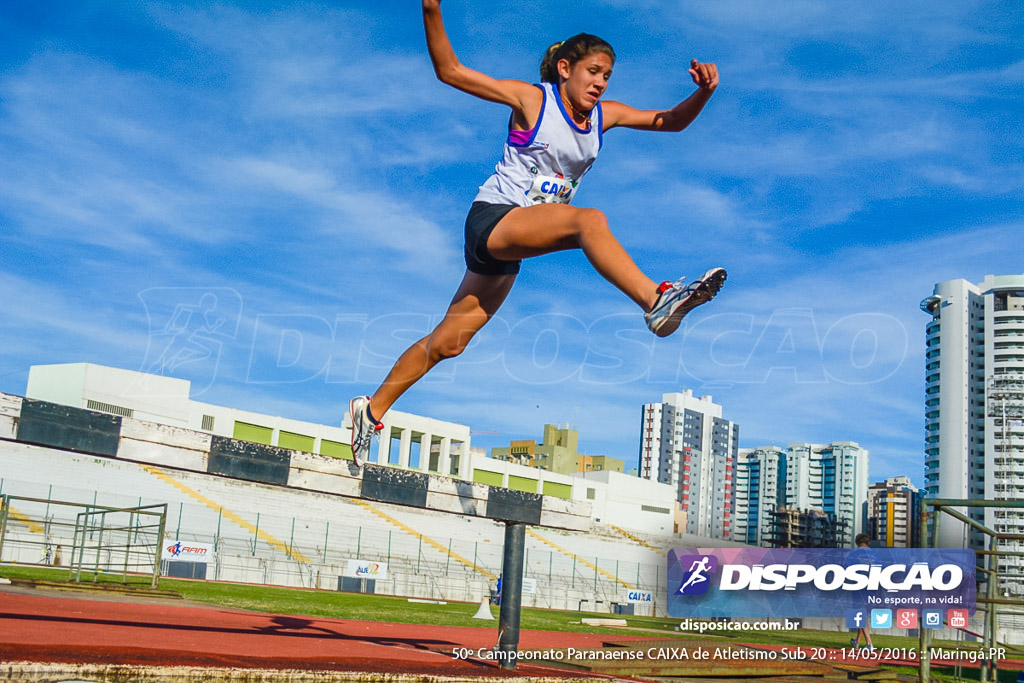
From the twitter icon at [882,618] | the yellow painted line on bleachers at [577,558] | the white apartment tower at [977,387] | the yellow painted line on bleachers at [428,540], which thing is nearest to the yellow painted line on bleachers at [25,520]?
the yellow painted line on bleachers at [428,540]

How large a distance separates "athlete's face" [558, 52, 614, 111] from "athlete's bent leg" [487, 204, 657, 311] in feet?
2.10

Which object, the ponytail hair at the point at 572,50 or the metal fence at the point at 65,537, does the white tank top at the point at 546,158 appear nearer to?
the ponytail hair at the point at 572,50

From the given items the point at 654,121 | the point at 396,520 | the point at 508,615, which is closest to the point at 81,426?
the point at 508,615

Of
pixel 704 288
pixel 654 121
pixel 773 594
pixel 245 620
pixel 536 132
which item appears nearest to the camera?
pixel 704 288

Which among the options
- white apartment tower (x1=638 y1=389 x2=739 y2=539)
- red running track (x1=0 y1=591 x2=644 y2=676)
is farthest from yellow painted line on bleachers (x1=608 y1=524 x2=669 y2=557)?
white apartment tower (x1=638 y1=389 x2=739 y2=539)

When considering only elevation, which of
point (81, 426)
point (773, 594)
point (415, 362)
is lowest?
point (773, 594)

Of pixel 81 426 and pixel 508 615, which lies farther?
pixel 508 615

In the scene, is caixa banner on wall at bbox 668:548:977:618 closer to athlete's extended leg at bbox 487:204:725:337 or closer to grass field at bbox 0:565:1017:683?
grass field at bbox 0:565:1017:683

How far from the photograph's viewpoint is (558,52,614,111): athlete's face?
14.2ft

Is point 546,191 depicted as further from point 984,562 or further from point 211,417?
point 211,417

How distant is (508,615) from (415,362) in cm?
200

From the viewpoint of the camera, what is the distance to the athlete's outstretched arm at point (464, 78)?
3.98m

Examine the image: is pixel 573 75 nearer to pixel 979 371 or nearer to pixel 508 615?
pixel 508 615

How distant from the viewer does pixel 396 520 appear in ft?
146
